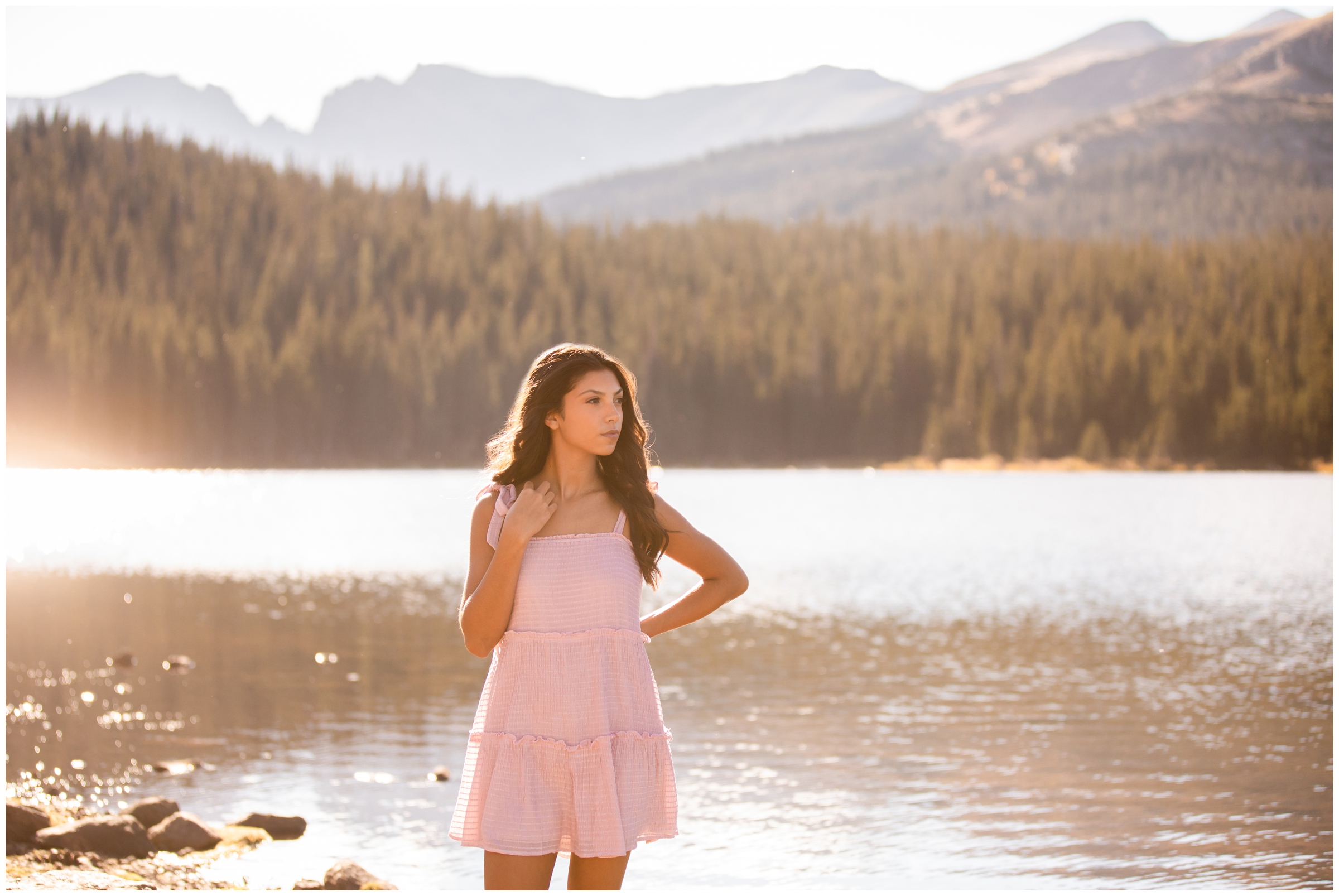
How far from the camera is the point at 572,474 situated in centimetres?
413

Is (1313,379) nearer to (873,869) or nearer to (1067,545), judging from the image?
(1067,545)

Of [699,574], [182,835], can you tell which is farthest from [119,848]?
[699,574]

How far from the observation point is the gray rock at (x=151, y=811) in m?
11.0

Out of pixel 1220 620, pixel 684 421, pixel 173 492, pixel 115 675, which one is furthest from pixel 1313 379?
pixel 115 675

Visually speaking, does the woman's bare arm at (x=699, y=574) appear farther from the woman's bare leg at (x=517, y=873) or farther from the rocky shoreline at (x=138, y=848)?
the rocky shoreline at (x=138, y=848)

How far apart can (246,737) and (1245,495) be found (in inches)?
3032

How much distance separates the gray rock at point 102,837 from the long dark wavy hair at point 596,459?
23.8ft

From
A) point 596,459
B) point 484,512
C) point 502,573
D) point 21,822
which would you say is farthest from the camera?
point 21,822

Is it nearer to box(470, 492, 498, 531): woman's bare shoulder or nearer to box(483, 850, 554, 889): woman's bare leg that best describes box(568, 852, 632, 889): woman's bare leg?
box(483, 850, 554, 889): woman's bare leg

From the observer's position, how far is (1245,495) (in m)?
83.4

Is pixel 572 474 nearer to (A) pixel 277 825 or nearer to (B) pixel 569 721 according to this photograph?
(B) pixel 569 721

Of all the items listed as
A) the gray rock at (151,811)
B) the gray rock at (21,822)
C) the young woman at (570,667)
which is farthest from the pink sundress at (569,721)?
the gray rock at (151,811)

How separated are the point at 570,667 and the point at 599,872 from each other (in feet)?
1.79

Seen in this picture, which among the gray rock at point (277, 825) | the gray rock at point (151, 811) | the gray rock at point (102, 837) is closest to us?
the gray rock at point (102, 837)
